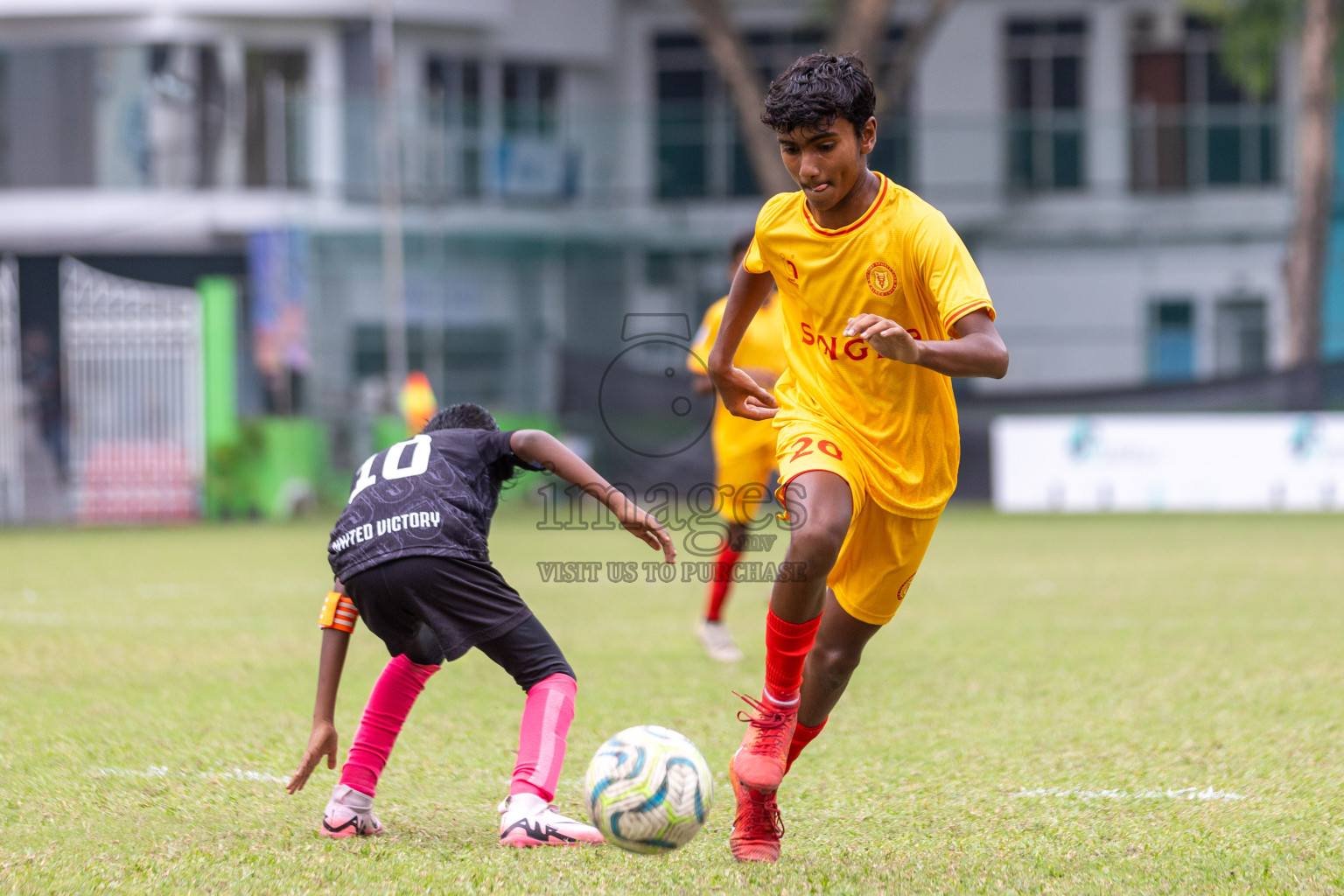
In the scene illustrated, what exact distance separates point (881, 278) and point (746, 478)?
3.84 metres

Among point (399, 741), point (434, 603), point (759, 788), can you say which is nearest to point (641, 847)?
point (759, 788)

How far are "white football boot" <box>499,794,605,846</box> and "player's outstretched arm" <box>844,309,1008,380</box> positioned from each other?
1388mm

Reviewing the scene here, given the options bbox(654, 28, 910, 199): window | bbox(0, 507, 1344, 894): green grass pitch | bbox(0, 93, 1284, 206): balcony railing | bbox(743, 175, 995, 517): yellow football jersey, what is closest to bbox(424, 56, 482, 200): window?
bbox(0, 93, 1284, 206): balcony railing

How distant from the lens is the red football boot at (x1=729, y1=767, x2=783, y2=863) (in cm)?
364

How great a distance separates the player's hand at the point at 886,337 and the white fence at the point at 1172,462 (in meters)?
14.6

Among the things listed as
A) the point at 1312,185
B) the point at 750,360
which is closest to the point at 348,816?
the point at 750,360

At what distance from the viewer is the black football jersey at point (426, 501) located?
3826 millimetres

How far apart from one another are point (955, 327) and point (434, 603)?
1470 mm

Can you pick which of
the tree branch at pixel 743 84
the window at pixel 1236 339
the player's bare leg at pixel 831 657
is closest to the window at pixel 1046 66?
the window at pixel 1236 339

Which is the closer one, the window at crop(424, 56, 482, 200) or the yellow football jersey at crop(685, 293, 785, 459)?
the yellow football jersey at crop(685, 293, 785, 459)

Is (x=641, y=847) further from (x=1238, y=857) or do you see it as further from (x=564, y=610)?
(x=564, y=610)

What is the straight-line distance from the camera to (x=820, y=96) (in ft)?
12.2

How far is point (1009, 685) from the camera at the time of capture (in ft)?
20.9

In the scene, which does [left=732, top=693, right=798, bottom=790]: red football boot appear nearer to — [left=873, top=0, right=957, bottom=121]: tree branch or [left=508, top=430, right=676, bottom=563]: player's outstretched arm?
[left=508, top=430, right=676, bottom=563]: player's outstretched arm
